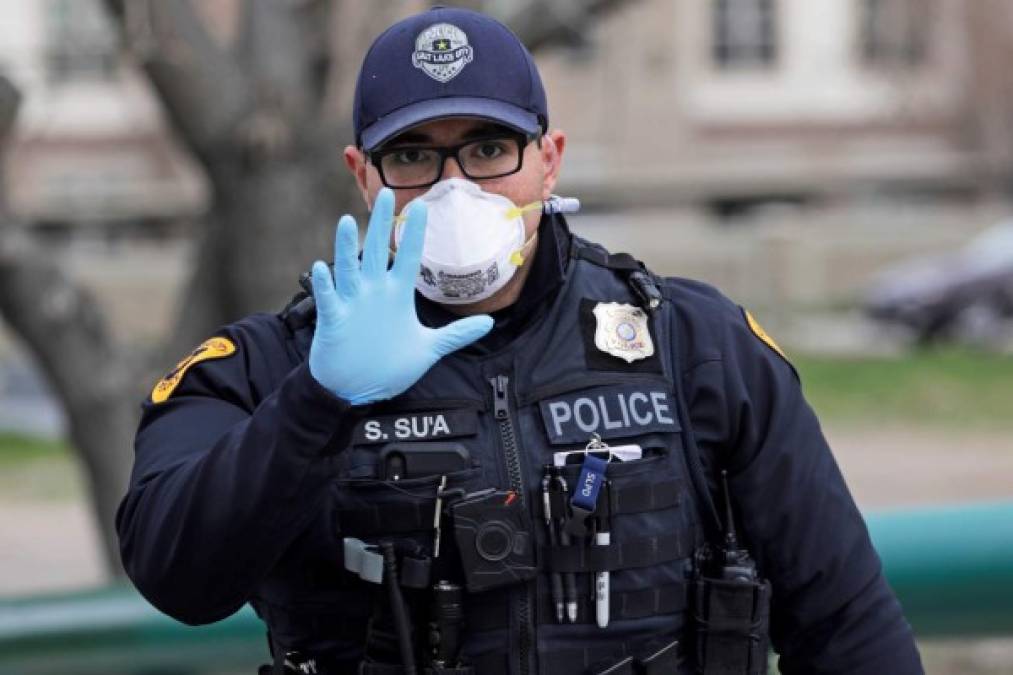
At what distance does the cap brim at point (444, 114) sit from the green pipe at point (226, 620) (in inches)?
82.7

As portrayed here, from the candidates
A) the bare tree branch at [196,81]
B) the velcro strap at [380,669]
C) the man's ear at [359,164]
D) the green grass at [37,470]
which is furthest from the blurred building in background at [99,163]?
the velcro strap at [380,669]

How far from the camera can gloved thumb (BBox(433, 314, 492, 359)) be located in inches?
95.5

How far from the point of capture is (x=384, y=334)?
2361 mm

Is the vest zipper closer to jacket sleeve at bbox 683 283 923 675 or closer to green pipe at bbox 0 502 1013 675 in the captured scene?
jacket sleeve at bbox 683 283 923 675

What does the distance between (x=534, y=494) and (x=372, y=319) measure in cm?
40

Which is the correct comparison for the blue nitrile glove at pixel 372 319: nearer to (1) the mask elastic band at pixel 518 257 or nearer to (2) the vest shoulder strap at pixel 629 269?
(1) the mask elastic band at pixel 518 257

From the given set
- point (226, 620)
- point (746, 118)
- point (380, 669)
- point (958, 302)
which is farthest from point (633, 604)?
point (746, 118)

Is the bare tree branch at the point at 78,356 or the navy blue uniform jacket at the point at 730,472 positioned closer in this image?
the navy blue uniform jacket at the point at 730,472

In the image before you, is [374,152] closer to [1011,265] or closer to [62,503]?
[62,503]

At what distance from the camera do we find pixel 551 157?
277 centimetres

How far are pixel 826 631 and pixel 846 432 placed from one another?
1198 centimetres

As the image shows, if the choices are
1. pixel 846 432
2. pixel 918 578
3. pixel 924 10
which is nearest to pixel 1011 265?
pixel 846 432

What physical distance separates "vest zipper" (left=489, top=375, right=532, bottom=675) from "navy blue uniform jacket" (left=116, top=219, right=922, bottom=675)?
0.25 ft

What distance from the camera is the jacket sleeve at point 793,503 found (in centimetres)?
264
